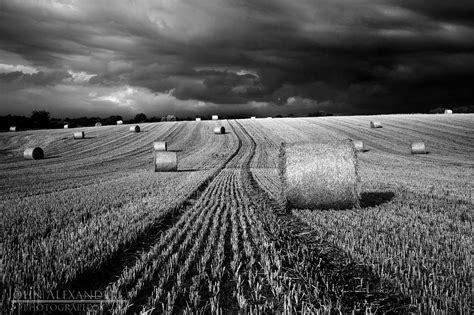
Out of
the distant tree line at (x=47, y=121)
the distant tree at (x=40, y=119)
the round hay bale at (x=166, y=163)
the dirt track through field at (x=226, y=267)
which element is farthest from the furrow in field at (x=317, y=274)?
the distant tree at (x=40, y=119)

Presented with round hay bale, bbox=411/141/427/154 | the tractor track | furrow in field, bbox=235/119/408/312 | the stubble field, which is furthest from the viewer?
round hay bale, bbox=411/141/427/154

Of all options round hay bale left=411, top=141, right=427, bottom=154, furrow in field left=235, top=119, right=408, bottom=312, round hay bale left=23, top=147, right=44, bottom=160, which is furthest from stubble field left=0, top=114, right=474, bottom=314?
round hay bale left=23, top=147, right=44, bottom=160

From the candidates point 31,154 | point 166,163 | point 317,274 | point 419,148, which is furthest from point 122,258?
point 419,148

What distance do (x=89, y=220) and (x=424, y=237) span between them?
668 cm

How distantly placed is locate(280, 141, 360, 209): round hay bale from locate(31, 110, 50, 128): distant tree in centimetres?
7003

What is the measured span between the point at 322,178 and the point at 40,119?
82997 millimetres

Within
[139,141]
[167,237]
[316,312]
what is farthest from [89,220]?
[139,141]

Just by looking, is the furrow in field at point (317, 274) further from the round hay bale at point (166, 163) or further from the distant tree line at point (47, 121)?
the distant tree line at point (47, 121)

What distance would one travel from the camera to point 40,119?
7856cm

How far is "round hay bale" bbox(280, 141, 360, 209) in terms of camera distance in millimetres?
9422

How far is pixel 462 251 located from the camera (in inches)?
205

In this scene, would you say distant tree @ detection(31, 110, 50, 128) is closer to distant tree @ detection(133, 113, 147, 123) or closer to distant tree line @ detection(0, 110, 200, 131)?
distant tree line @ detection(0, 110, 200, 131)

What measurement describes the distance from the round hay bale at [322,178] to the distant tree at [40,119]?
70.0m

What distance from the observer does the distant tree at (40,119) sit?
69069 millimetres
